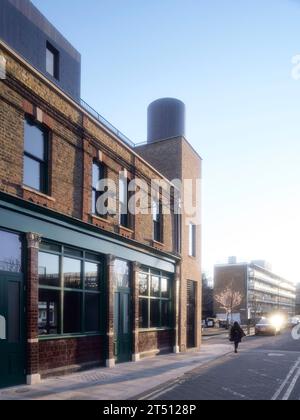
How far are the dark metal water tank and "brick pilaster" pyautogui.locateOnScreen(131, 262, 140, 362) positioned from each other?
1212 centimetres

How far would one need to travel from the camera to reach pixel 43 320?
11.8 meters

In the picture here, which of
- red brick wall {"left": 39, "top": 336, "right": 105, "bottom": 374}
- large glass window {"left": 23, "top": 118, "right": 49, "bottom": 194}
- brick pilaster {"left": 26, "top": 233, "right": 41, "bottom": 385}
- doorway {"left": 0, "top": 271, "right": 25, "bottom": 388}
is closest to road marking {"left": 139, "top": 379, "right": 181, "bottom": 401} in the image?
brick pilaster {"left": 26, "top": 233, "right": 41, "bottom": 385}

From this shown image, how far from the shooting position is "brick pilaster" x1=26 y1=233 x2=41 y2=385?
10867 mm

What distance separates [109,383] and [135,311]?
221 inches

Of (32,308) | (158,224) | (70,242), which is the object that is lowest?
(32,308)

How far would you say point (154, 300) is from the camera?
19.2 m

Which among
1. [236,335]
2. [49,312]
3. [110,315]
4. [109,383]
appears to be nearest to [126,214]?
[110,315]

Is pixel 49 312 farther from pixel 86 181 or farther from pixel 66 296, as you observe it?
pixel 86 181

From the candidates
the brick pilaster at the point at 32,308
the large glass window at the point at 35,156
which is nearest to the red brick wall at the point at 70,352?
the brick pilaster at the point at 32,308

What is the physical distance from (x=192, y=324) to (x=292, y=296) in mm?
131211

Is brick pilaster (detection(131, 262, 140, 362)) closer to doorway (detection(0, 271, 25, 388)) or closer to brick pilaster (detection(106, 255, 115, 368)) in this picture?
brick pilaster (detection(106, 255, 115, 368))

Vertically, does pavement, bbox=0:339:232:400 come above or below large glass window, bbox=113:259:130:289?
below

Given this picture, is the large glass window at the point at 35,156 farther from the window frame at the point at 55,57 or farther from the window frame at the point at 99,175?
the window frame at the point at 55,57

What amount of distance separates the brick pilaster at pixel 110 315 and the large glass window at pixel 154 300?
2.95 m
